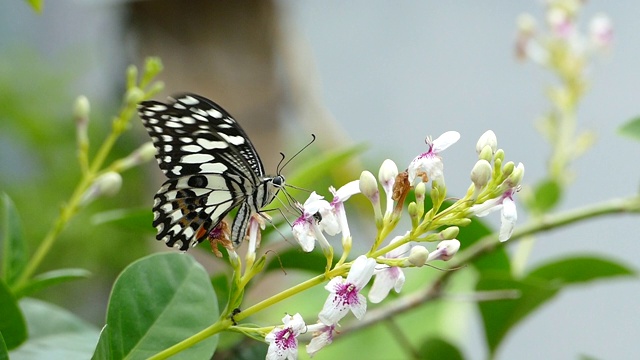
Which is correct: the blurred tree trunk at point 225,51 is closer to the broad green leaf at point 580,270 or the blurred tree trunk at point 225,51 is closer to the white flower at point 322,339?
the broad green leaf at point 580,270

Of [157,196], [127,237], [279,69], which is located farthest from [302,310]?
[127,237]

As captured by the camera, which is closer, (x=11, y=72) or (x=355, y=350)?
(x=355, y=350)

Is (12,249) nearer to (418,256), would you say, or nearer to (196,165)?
(196,165)

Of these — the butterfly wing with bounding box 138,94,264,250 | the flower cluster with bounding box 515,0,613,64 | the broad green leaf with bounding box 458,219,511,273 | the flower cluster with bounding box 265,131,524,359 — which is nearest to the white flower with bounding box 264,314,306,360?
the flower cluster with bounding box 265,131,524,359

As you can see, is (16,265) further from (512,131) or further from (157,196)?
(512,131)

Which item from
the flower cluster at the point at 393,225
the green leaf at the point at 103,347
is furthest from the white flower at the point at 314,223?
the green leaf at the point at 103,347

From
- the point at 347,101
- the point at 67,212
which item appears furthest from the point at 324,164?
the point at 347,101
